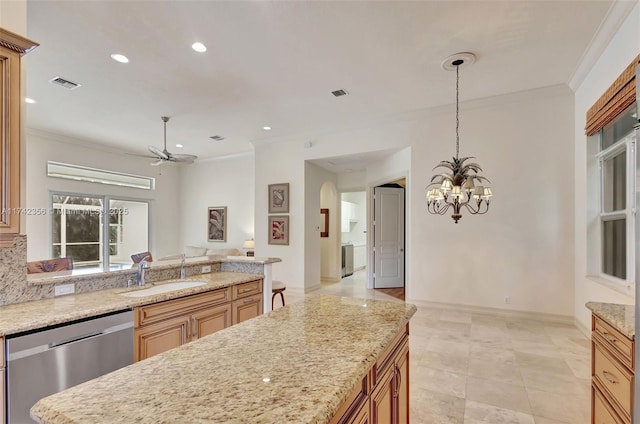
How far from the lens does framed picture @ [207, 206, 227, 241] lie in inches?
334

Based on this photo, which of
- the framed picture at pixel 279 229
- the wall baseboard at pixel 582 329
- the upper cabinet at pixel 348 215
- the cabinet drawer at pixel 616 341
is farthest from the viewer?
the upper cabinet at pixel 348 215

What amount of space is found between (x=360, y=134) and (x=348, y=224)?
4362 millimetres

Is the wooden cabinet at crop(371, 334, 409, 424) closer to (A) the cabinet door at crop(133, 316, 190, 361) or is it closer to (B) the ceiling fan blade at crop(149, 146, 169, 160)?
(A) the cabinet door at crop(133, 316, 190, 361)

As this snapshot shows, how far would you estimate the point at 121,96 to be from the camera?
14.9 feet

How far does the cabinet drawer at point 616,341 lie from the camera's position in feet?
4.57

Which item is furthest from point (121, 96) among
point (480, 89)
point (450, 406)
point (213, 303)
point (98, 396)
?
point (450, 406)

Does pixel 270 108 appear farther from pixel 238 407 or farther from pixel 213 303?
pixel 238 407

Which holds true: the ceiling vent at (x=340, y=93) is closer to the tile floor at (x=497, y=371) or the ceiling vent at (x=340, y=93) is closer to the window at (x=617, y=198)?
the window at (x=617, y=198)

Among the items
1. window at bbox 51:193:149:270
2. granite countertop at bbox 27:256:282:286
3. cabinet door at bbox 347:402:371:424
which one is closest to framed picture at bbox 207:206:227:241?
window at bbox 51:193:149:270

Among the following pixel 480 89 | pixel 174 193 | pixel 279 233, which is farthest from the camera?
pixel 174 193

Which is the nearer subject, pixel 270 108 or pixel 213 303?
pixel 213 303

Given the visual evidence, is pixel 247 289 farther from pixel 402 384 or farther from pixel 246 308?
pixel 402 384

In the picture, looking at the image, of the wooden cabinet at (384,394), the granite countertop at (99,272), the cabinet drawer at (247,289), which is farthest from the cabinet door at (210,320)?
the wooden cabinet at (384,394)

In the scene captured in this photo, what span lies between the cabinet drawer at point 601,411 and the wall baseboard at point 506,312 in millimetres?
2956
